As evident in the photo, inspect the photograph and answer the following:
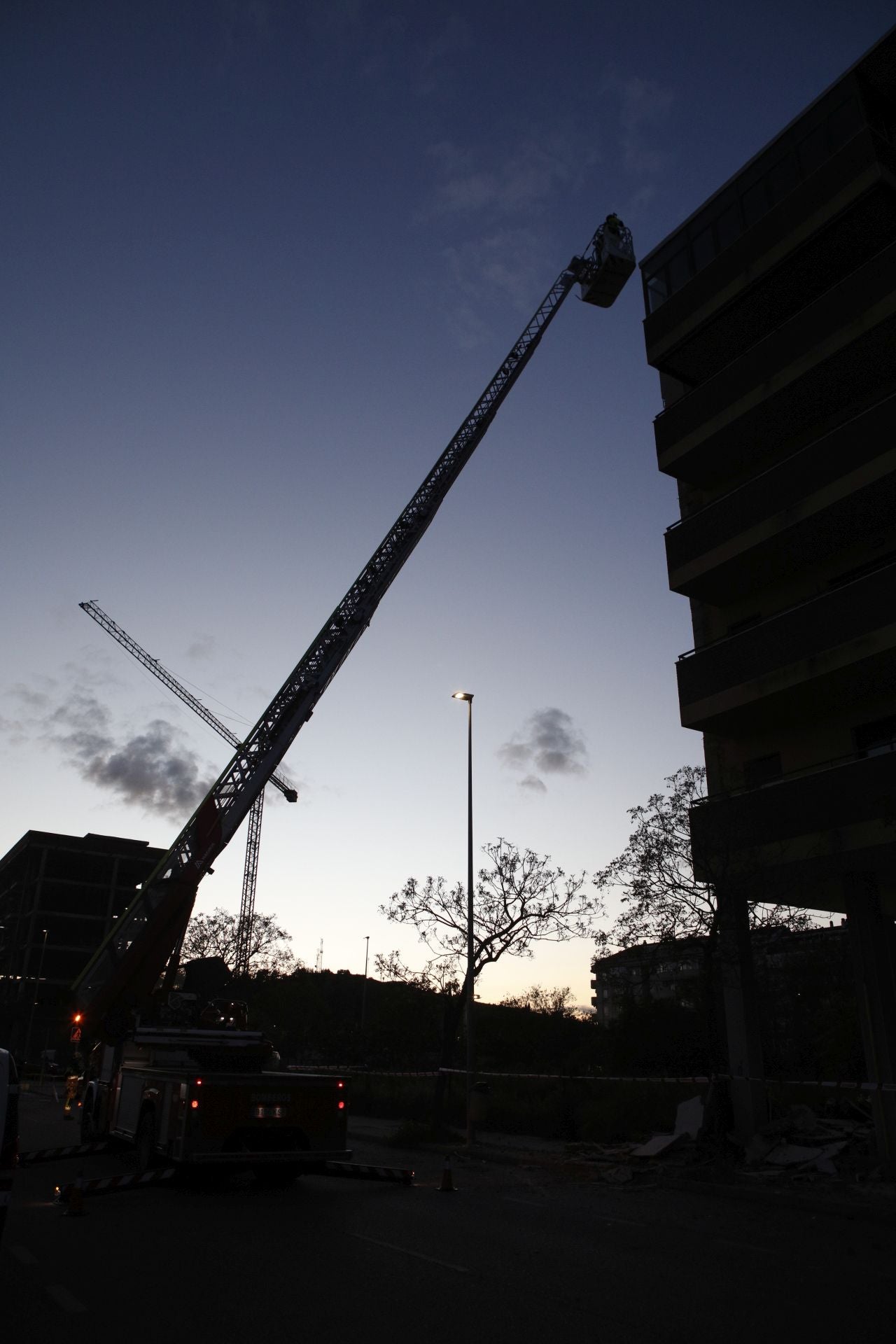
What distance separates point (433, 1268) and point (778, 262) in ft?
74.8

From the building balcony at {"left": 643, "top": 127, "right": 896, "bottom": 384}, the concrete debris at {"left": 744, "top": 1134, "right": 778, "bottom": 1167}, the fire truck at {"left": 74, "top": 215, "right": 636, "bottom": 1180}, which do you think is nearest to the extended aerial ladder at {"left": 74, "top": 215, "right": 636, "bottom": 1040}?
the fire truck at {"left": 74, "top": 215, "right": 636, "bottom": 1180}

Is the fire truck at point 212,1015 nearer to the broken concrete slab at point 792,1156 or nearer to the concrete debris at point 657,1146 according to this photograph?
the concrete debris at point 657,1146

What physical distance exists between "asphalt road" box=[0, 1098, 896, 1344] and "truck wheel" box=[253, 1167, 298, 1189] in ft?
2.11

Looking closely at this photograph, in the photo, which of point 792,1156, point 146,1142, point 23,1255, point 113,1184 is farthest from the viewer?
point 792,1156

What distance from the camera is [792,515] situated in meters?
21.3

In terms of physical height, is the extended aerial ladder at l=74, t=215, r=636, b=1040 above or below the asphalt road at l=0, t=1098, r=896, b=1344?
above

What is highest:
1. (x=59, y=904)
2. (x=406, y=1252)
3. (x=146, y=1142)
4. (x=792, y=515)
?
(x=59, y=904)

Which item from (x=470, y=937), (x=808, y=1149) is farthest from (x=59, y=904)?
(x=808, y=1149)

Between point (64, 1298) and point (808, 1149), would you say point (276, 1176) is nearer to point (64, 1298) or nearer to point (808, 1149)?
point (64, 1298)

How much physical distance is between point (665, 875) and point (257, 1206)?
1002 centimetres

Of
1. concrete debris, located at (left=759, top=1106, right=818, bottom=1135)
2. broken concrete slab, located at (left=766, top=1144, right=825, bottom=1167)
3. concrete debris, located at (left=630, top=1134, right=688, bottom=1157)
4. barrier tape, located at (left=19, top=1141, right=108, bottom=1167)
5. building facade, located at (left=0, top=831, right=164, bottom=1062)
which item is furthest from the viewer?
building facade, located at (left=0, top=831, right=164, bottom=1062)

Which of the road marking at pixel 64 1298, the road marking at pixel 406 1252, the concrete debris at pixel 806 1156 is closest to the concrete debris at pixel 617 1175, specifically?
the concrete debris at pixel 806 1156

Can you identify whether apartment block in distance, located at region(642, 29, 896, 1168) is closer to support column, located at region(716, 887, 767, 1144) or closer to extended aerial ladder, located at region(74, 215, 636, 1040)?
support column, located at region(716, 887, 767, 1144)

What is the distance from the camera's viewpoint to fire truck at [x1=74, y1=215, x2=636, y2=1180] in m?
12.4
